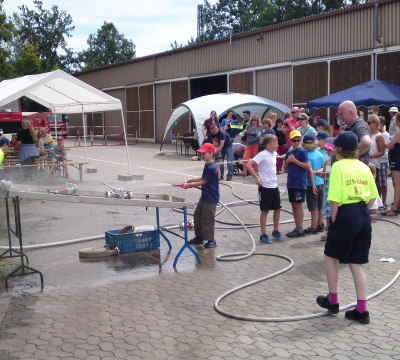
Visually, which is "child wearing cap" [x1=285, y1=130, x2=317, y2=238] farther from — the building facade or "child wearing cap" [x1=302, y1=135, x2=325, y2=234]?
the building facade

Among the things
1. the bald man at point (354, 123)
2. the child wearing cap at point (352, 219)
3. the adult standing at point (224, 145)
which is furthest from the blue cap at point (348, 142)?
the adult standing at point (224, 145)

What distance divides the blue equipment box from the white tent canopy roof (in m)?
6.99

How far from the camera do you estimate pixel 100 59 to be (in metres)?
76.2

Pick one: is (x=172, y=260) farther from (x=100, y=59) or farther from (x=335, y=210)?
(x=100, y=59)

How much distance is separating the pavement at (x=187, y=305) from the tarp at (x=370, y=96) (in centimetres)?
726

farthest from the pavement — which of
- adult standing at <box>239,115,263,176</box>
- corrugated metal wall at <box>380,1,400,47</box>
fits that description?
corrugated metal wall at <box>380,1,400,47</box>

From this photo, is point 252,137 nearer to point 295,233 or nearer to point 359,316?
point 295,233

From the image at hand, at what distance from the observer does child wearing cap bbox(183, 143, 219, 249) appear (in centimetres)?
742

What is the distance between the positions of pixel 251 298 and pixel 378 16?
55.0 ft

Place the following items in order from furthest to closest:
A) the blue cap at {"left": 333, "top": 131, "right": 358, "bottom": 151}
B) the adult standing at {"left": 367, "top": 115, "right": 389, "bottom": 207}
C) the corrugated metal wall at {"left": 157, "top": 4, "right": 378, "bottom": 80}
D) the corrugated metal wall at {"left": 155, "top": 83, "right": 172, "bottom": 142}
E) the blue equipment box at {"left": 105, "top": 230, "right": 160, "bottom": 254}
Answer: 1. the corrugated metal wall at {"left": 155, "top": 83, "right": 172, "bottom": 142}
2. the corrugated metal wall at {"left": 157, "top": 4, "right": 378, "bottom": 80}
3. the adult standing at {"left": 367, "top": 115, "right": 389, "bottom": 207}
4. the blue equipment box at {"left": 105, "top": 230, "right": 160, "bottom": 254}
5. the blue cap at {"left": 333, "top": 131, "right": 358, "bottom": 151}

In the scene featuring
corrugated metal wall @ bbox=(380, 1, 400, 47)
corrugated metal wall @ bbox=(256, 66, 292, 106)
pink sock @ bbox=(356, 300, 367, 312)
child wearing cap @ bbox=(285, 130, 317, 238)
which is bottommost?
pink sock @ bbox=(356, 300, 367, 312)

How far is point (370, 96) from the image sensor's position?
15445 millimetres

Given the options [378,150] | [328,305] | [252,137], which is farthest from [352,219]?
[252,137]

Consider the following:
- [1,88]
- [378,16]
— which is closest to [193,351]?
[1,88]
